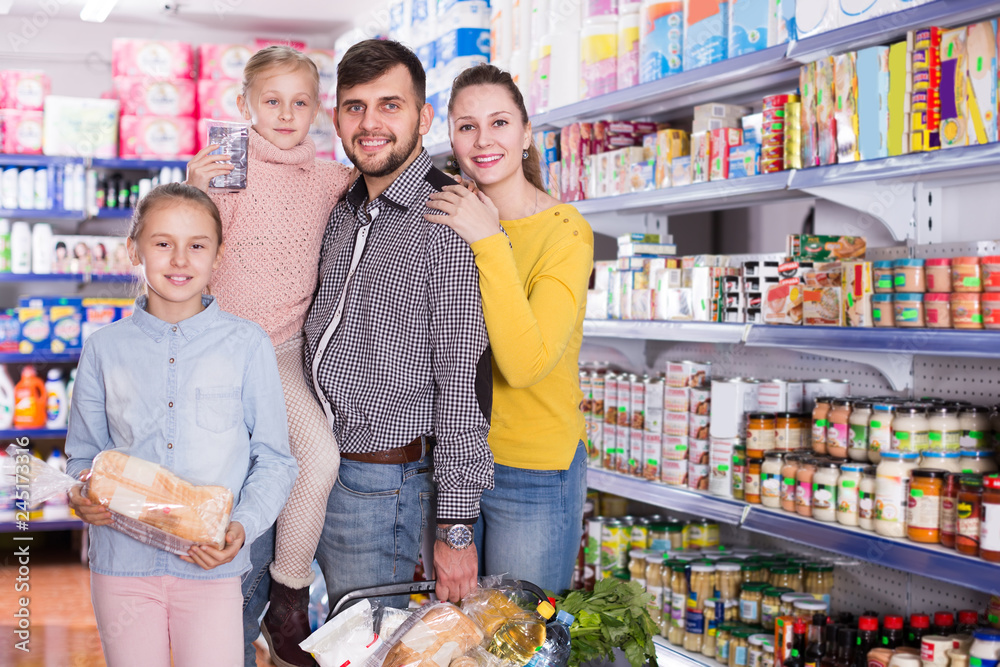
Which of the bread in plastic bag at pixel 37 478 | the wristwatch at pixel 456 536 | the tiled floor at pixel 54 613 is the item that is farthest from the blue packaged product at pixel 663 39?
the tiled floor at pixel 54 613

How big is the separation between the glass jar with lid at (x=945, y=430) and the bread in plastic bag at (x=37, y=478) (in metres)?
2.01

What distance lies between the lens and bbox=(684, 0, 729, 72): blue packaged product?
9.34 feet

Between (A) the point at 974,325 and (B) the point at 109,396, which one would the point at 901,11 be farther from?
(B) the point at 109,396

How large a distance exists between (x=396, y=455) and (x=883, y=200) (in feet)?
5.52

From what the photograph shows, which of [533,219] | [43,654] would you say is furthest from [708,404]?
[43,654]

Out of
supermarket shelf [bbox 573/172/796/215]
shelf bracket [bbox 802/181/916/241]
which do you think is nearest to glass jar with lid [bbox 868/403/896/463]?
shelf bracket [bbox 802/181/916/241]

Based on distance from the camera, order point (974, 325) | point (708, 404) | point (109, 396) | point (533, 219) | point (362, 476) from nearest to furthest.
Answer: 1. point (109, 396)
2. point (362, 476)
3. point (533, 219)
4. point (974, 325)
5. point (708, 404)

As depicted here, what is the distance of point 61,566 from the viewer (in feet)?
19.3

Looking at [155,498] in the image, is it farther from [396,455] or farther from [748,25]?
[748,25]

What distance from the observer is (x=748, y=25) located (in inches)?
108

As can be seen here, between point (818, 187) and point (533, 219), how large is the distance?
0.98 m

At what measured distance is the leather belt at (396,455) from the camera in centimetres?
185

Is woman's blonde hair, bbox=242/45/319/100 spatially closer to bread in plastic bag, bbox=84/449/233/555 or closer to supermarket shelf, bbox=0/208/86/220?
bread in plastic bag, bbox=84/449/233/555

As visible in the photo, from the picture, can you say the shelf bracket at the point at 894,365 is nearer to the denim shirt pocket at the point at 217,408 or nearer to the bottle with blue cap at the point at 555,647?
the bottle with blue cap at the point at 555,647
